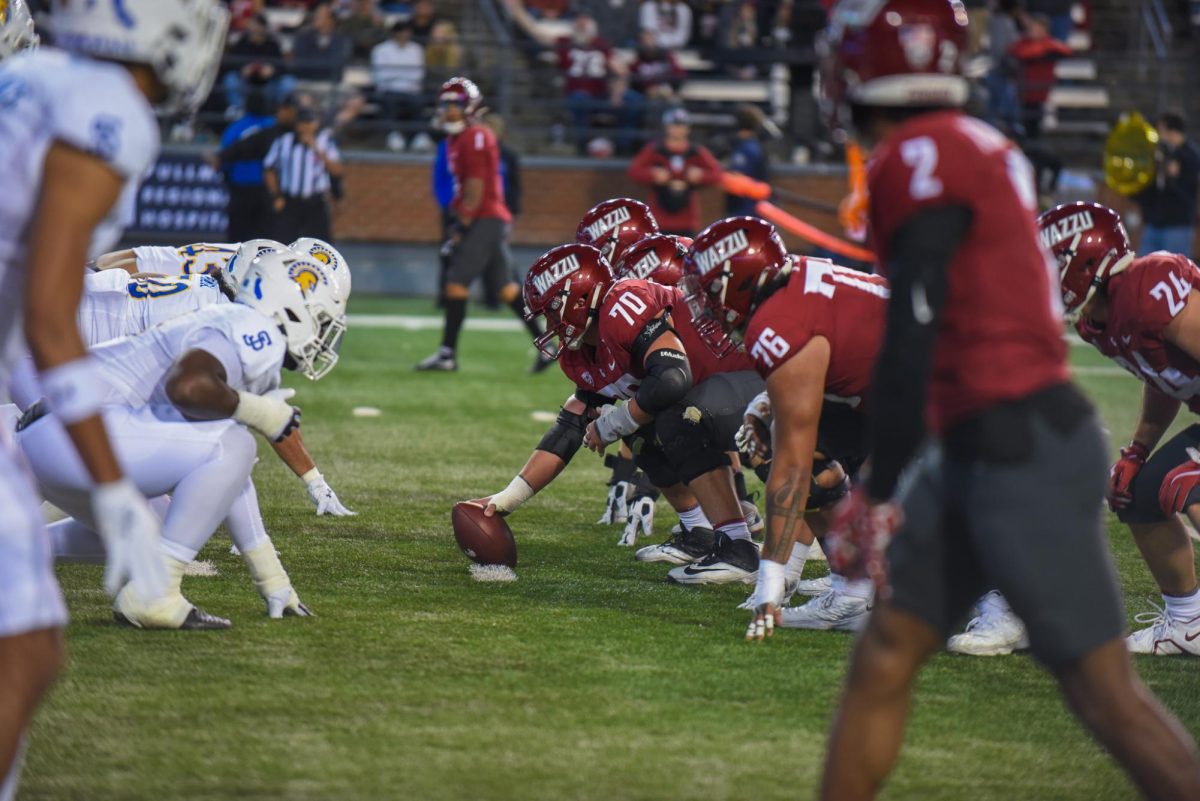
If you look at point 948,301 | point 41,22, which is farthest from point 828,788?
point 41,22

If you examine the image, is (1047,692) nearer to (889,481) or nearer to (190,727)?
(889,481)

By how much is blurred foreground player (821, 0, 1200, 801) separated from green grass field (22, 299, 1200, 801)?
852 millimetres

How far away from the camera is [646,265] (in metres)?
6.93

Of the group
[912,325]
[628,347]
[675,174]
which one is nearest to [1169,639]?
[628,347]

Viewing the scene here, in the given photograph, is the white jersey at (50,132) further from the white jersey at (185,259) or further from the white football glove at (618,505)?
the white football glove at (618,505)

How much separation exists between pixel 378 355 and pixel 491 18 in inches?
324

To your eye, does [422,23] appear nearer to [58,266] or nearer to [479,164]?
[479,164]

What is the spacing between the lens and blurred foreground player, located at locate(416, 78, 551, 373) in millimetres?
12523

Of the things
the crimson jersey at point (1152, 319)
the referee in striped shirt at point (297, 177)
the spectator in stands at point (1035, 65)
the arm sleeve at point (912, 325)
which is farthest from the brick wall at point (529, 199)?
the arm sleeve at point (912, 325)

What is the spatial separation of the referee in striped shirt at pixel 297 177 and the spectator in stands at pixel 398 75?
16.4 feet

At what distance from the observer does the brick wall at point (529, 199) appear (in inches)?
748

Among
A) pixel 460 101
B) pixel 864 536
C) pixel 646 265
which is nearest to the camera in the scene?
pixel 864 536

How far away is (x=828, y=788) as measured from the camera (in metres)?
2.99

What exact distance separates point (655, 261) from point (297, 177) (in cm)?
764
